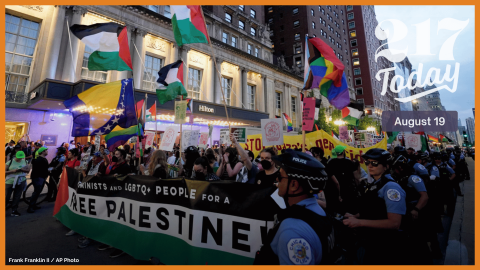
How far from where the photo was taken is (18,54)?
15367 mm

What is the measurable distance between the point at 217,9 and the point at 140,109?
85.3 ft

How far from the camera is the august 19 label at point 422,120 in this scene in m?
9.22

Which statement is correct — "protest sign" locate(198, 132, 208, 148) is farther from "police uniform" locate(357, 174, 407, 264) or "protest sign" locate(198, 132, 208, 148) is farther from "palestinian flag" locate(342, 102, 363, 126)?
"police uniform" locate(357, 174, 407, 264)

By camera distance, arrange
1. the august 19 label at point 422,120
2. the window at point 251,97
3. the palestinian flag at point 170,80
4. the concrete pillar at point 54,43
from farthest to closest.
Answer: the window at point 251,97, the concrete pillar at point 54,43, the august 19 label at point 422,120, the palestinian flag at point 170,80

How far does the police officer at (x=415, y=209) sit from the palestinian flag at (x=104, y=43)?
7565 mm

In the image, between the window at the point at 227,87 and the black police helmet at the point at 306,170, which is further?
the window at the point at 227,87

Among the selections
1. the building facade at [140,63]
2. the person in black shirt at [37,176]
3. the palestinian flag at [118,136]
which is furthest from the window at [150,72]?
the palestinian flag at [118,136]

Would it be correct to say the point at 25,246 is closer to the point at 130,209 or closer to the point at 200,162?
the point at 130,209

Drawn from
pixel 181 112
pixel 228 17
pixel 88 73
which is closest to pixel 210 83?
pixel 88 73

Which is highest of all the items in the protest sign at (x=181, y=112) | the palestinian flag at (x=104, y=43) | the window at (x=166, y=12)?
the window at (x=166, y=12)

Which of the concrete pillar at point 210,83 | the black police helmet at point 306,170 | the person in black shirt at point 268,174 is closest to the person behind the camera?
the black police helmet at point 306,170

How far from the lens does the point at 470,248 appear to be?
3.96m

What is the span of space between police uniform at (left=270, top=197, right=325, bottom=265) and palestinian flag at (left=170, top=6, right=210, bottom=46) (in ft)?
20.1

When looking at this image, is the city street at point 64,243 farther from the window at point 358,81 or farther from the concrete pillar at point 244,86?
the window at point 358,81
